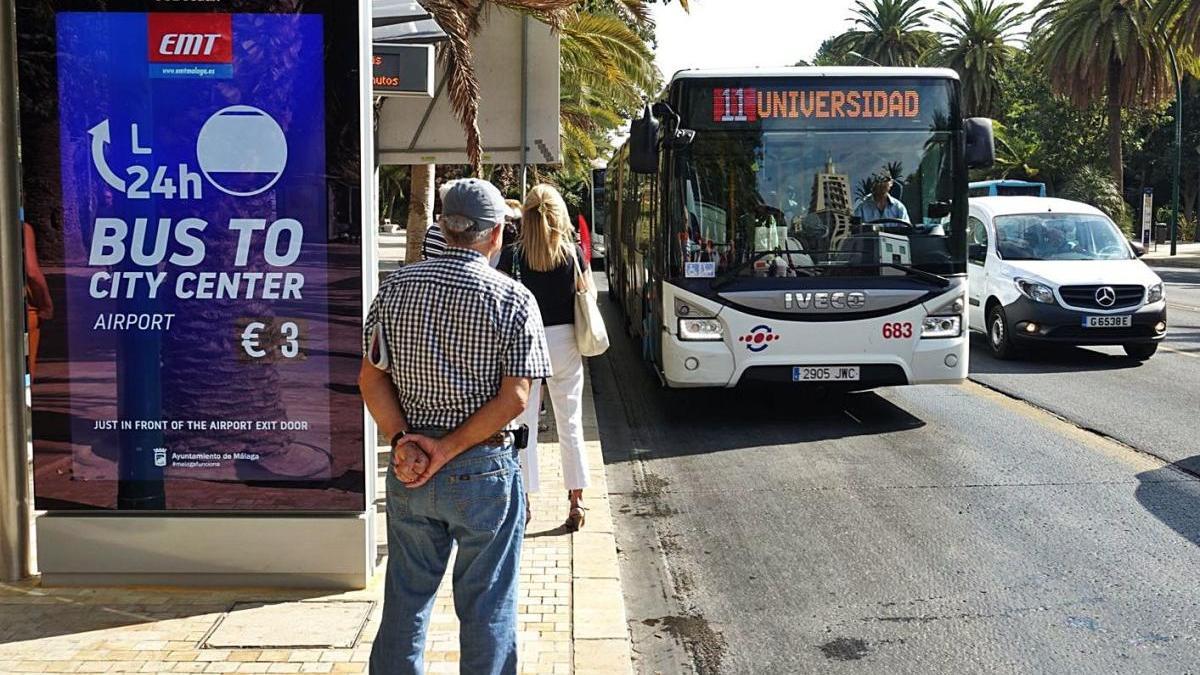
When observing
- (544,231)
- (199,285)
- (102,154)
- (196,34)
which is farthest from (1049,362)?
(102,154)

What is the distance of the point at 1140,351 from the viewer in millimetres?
14523

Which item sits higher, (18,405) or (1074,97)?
(1074,97)

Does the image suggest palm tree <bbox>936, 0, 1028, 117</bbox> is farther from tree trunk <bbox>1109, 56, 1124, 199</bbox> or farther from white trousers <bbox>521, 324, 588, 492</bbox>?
white trousers <bbox>521, 324, 588, 492</bbox>

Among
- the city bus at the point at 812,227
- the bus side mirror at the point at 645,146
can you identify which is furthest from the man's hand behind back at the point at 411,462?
the city bus at the point at 812,227

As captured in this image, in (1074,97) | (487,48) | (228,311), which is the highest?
(1074,97)

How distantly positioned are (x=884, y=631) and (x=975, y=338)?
1242 centimetres

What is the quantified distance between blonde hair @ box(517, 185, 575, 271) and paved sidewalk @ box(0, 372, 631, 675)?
1637mm

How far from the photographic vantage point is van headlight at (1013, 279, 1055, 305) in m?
14.1

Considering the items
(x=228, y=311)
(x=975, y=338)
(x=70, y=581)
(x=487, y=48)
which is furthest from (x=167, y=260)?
(x=975, y=338)

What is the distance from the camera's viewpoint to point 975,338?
17.1 metres

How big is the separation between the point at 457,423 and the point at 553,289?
2838mm

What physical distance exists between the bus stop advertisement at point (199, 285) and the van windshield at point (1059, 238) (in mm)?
11717

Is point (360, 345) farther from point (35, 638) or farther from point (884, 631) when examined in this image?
point (884, 631)

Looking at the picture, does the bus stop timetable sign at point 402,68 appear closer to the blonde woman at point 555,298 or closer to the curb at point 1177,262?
the blonde woman at point 555,298
